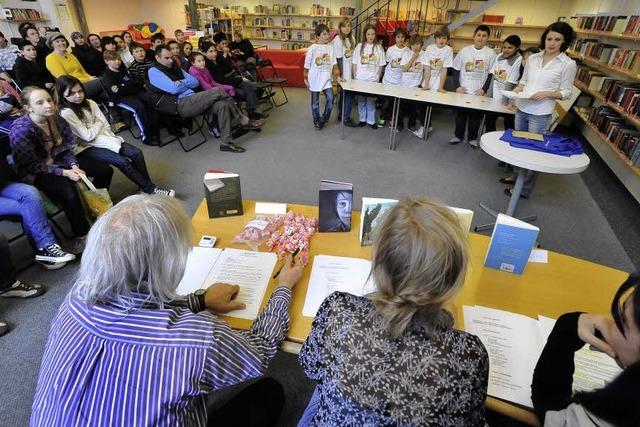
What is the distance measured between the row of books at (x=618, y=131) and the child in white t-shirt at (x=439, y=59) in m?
1.97

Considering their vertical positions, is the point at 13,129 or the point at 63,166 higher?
the point at 13,129

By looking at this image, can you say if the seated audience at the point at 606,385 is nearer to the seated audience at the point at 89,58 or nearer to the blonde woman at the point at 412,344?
the blonde woman at the point at 412,344

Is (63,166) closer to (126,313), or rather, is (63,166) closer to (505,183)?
(126,313)

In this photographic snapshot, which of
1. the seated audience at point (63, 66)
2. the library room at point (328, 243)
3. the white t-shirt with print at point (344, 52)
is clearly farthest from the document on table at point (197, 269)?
the seated audience at point (63, 66)

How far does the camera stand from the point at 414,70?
16.6ft

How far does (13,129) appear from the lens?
2.43 metres

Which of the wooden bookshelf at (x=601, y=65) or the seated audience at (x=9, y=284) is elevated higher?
the wooden bookshelf at (x=601, y=65)

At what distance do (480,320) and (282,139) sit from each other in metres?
4.05

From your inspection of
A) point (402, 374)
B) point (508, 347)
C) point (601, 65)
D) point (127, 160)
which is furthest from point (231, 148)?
point (601, 65)

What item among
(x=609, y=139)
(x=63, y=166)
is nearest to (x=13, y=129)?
(x=63, y=166)

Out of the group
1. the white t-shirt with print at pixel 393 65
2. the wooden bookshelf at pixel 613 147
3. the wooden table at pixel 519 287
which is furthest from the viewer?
the white t-shirt with print at pixel 393 65

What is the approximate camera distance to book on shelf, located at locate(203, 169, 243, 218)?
169 centimetres

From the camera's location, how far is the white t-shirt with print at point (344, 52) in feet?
16.7

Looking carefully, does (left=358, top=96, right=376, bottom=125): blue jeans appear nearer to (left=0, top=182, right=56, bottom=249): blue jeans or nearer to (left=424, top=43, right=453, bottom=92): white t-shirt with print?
(left=424, top=43, right=453, bottom=92): white t-shirt with print
